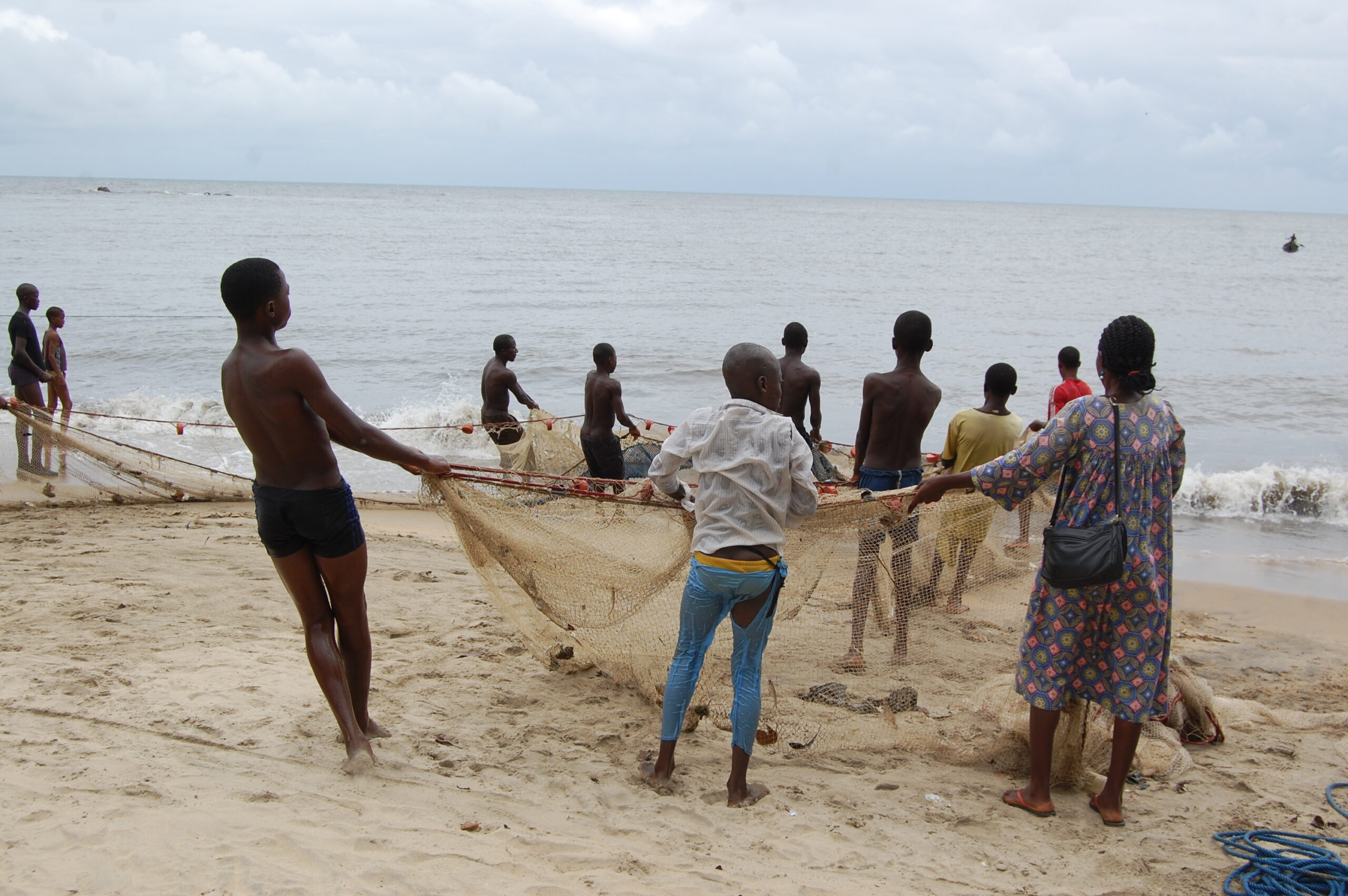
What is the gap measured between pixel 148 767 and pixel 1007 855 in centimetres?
295

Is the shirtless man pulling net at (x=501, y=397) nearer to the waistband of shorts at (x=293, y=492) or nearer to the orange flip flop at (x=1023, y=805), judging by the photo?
the waistband of shorts at (x=293, y=492)

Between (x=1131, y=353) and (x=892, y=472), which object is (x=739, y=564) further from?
(x=892, y=472)

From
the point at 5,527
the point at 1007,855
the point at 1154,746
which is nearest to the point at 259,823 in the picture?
the point at 1007,855

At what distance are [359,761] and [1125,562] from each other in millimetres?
2706

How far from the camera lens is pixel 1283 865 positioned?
3.10 metres

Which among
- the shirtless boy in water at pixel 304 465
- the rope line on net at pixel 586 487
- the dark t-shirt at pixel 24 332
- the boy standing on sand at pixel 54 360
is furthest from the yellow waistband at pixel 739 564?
the boy standing on sand at pixel 54 360

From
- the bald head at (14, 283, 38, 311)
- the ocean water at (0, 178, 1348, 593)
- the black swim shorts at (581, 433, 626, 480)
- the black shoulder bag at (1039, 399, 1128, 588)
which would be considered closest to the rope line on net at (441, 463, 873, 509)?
the black shoulder bag at (1039, 399, 1128, 588)

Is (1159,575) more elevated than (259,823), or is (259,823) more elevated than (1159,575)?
(1159,575)

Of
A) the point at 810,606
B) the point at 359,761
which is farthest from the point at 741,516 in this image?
the point at 359,761

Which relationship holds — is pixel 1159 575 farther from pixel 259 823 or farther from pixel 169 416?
pixel 169 416

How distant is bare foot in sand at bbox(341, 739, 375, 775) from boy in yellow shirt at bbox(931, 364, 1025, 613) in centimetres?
237

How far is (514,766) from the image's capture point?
12.0 ft

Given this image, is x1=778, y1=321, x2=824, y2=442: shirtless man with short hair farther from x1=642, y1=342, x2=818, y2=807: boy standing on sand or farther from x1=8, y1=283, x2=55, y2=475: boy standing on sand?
x1=8, y1=283, x2=55, y2=475: boy standing on sand

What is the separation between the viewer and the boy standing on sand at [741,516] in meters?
3.31
